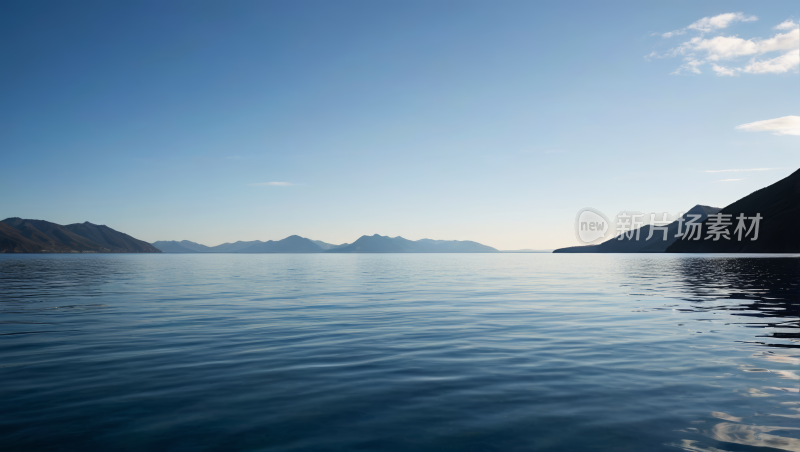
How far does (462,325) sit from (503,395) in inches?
407

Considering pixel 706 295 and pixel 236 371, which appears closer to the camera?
pixel 236 371

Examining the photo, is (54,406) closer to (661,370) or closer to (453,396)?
(453,396)

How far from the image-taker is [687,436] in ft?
24.2

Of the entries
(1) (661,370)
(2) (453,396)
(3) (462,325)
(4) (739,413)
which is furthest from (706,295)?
(2) (453,396)

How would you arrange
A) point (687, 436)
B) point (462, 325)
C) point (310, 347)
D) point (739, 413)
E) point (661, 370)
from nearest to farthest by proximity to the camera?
1. point (687, 436)
2. point (739, 413)
3. point (661, 370)
4. point (310, 347)
5. point (462, 325)

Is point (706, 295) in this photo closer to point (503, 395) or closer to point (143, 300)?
point (503, 395)

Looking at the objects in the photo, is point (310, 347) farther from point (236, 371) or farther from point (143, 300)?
point (143, 300)

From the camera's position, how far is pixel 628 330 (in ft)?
60.3

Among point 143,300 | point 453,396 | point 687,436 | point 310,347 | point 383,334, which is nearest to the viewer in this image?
point 687,436

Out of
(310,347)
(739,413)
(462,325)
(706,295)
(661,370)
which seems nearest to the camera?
(739,413)

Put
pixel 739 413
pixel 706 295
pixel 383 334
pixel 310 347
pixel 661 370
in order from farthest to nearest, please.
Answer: pixel 706 295
pixel 383 334
pixel 310 347
pixel 661 370
pixel 739 413

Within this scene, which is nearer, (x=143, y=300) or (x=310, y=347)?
(x=310, y=347)

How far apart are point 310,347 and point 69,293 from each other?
30296 mm

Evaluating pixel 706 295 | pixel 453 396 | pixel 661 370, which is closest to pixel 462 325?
pixel 661 370
